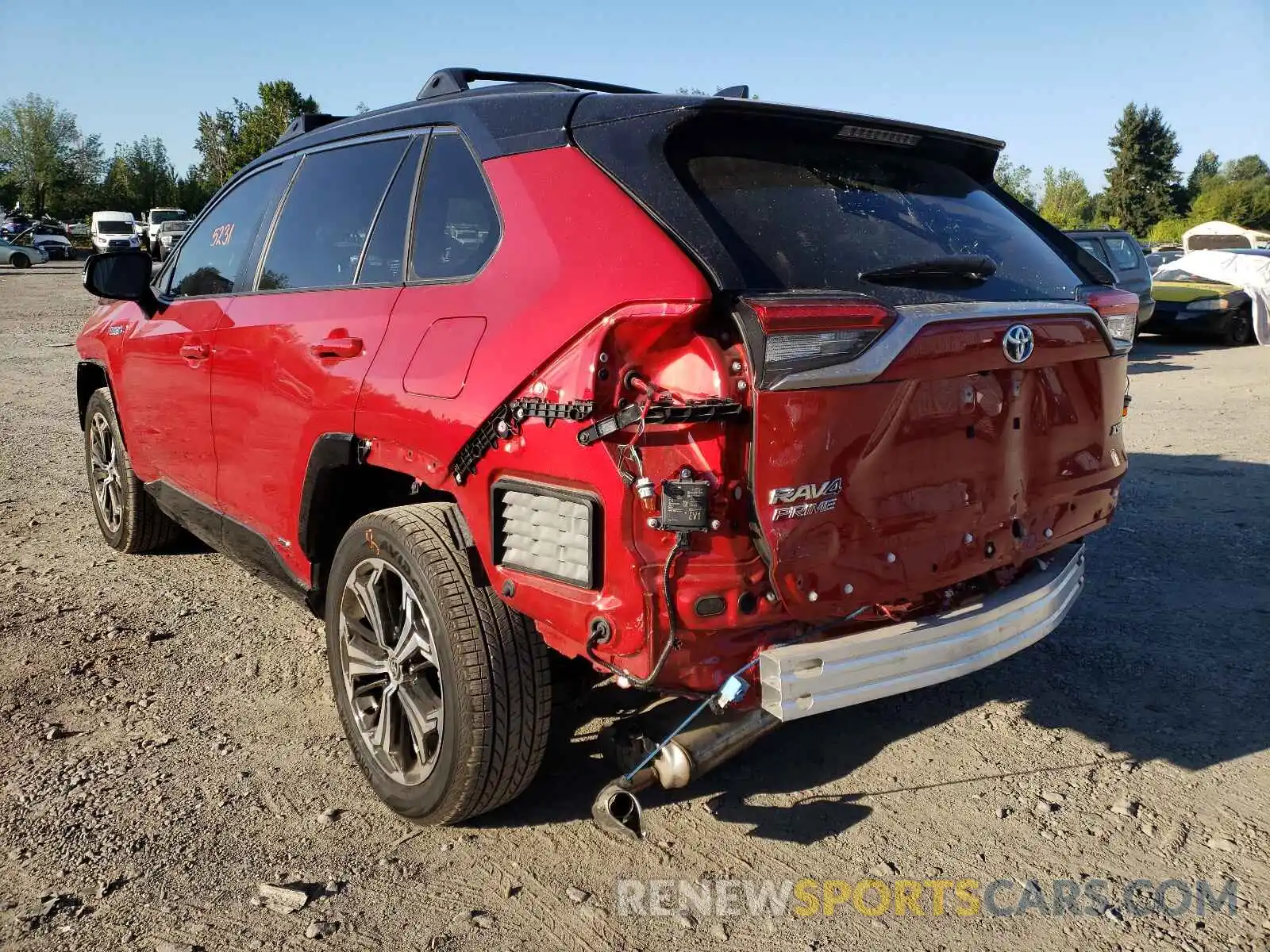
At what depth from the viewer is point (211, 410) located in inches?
155

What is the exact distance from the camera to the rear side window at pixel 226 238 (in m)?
4.02

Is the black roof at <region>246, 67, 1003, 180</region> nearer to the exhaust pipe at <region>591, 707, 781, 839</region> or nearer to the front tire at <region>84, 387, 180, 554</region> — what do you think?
the exhaust pipe at <region>591, 707, 781, 839</region>

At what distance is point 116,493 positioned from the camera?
18.0 feet

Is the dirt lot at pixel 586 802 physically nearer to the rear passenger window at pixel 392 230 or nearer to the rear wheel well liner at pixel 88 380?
the rear wheel well liner at pixel 88 380

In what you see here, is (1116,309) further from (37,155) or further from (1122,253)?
(37,155)

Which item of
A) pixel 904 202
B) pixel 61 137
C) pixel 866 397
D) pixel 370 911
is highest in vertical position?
pixel 61 137

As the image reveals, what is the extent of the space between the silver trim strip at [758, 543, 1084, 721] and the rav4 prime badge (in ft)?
1.04

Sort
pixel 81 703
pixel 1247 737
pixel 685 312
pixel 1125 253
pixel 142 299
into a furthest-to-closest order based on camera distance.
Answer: pixel 1125 253, pixel 142 299, pixel 81 703, pixel 1247 737, pixel 685 312

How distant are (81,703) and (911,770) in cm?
300

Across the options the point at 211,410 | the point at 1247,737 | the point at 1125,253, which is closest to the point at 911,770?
the point at 1247,737

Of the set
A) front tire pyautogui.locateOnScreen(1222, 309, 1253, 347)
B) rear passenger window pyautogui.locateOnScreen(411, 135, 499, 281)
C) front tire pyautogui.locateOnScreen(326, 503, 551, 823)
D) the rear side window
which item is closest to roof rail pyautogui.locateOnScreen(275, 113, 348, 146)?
the rear side window

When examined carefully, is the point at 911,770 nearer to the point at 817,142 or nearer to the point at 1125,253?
the point at 817,142

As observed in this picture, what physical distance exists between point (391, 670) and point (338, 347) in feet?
3.31

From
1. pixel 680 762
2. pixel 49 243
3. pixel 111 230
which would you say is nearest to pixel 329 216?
pixel 680 762
